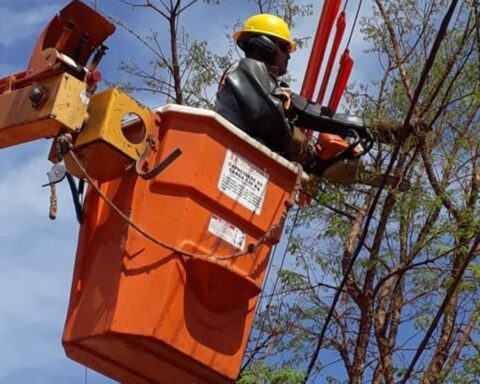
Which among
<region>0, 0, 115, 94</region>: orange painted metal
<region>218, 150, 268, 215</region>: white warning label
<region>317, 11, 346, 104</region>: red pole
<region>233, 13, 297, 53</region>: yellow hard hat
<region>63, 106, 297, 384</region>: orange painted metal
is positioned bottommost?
<region>63, 106, 297, 384</region>: orange painted metal

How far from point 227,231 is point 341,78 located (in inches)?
54.8

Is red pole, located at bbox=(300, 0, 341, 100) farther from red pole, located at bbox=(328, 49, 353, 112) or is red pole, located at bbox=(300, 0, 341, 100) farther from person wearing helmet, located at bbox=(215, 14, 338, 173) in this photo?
person wearing helmet, located at bbox=(215, 14, 338, 173)

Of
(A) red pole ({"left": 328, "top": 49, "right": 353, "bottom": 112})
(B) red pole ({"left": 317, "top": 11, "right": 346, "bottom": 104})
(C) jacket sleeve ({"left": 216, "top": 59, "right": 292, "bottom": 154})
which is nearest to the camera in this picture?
Result: (C) jacket sleeve ({"left": 216, "top": 59, "right": 292, "bottom": 154})

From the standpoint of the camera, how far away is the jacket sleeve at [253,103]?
157 inches

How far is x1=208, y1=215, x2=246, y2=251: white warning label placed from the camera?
12.1ft

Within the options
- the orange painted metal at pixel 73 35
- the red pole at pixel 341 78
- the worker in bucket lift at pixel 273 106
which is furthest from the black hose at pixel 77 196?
the red pole at pixel 341 78

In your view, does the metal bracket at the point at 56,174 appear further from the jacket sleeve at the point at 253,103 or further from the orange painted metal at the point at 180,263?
the jacket sleeve at the point at 253,103

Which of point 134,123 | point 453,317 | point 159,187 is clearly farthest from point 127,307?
point 453,317

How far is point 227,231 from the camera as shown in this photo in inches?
146

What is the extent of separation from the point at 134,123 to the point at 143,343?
2.65ft

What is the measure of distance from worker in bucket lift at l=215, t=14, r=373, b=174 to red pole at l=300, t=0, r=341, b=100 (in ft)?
1.56

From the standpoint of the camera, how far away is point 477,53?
244 inches

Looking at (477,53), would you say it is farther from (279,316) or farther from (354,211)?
(279,316)

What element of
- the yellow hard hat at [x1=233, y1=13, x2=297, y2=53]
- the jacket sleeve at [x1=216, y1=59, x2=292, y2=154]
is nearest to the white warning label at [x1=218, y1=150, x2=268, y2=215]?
the jacket sleeve at [x1=216, y1=59, x2=292, y2=154]
